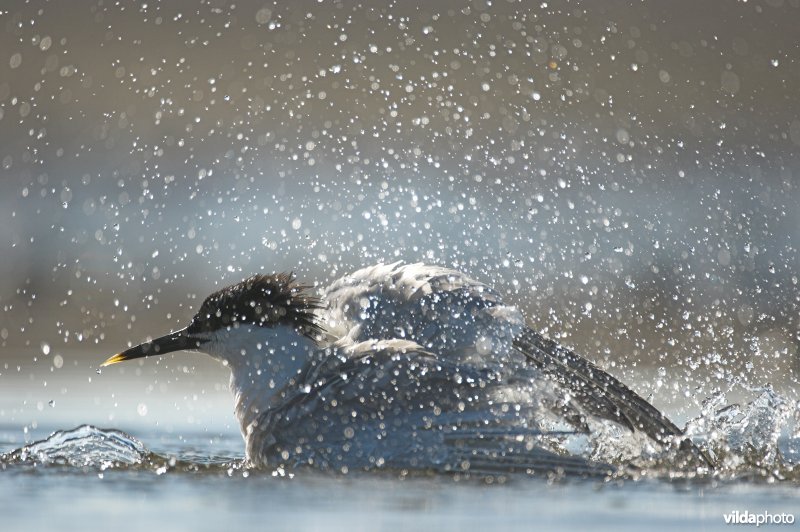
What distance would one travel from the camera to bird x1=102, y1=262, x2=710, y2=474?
18.2 ft

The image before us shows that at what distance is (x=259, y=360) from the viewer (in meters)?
6.46

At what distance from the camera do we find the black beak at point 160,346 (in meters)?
6.63

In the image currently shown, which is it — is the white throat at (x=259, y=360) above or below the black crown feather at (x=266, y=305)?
below

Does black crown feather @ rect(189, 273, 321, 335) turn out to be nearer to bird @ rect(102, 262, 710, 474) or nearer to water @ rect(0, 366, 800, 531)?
bird @ rect(102, 262, 710, 474)

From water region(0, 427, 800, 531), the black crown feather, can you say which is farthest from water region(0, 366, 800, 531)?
the black crown feather

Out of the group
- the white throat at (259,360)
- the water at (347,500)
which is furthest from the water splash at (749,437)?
the white throat at (259,360)

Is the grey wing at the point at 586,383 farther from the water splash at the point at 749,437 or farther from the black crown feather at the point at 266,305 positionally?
the black crown feather at the point at 266,305

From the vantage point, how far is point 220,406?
355 inches

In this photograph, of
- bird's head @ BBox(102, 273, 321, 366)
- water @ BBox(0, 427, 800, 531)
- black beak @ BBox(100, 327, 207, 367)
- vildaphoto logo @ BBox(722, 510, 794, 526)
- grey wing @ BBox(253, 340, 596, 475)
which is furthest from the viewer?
black beak @ BBox(100, 327, 207, 367)

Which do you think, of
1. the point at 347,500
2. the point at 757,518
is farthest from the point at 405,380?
the point at 757,518

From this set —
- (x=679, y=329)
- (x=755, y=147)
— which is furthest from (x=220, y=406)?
(x=755, y=147)

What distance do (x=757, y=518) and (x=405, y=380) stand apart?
5.81 feet

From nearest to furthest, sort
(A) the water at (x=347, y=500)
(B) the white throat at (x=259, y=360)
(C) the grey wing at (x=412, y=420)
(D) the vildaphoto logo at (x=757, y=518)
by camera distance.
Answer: (A) the water at (x=347, y=500), (D) the vildaphoto logo at (x=757, y=518), (C) the grey wing at (x=412, y=420), (B) the white throat at (x=259, y=360)

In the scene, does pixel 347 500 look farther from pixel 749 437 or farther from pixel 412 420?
pixel 749 437
